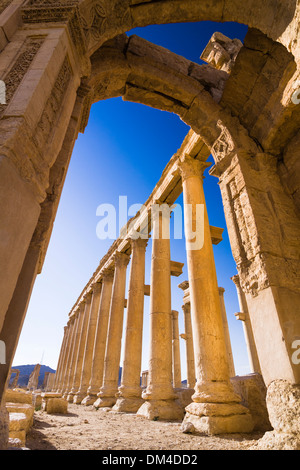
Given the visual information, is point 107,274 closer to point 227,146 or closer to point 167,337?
point 167,337

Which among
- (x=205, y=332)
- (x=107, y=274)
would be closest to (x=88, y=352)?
(x=107, y=274)

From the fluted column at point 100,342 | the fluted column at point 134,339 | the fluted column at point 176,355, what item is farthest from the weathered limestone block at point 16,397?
the fluted column at point 176,355

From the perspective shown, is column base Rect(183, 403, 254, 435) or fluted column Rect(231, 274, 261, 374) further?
fluted column Rect(231, 274, 261, 374)

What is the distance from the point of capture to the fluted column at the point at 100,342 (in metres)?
15.6

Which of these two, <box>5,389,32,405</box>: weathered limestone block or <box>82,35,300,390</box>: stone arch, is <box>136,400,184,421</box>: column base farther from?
<box>82,35,300,390</box>: stone arch

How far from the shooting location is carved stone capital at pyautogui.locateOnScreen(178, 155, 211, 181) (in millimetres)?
8969

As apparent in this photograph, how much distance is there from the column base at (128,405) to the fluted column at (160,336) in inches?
78.1

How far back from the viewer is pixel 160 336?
9227 mm

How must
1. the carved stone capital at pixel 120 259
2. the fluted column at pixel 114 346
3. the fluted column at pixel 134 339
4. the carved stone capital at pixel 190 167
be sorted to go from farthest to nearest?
the carved stone capital at pixel 120 259
the fluted column at pixel 114 346
the fluted column at pixel 134 339
the carved stone capital at pixel 190 167

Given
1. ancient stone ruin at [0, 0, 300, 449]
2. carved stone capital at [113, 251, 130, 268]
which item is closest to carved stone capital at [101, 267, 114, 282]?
carved stone capital at [113, 251, 130, 268]

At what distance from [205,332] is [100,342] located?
12.1 meters

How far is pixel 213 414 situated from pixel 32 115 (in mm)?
5998

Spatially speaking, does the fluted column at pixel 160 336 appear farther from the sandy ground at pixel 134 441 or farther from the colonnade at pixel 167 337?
the sandy ground at pixel 134 441

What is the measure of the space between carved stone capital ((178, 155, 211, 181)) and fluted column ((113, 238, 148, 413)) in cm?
571
